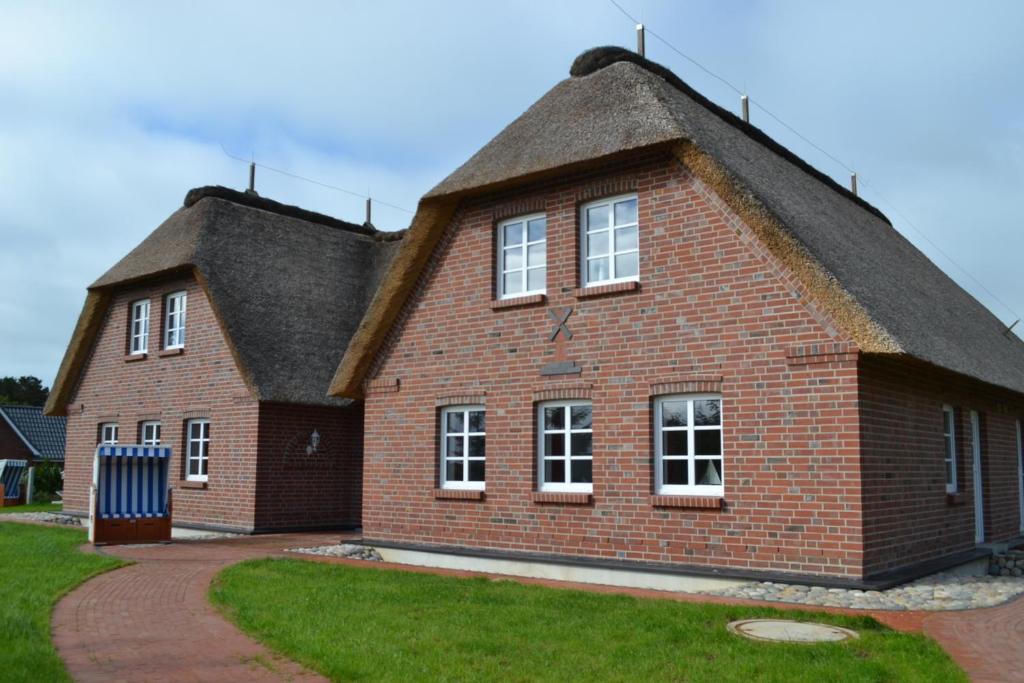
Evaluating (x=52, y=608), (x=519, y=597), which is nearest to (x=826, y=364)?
(x=519, y=597)

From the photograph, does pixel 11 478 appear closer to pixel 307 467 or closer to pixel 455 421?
pixel 307 467

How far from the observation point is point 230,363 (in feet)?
62.9

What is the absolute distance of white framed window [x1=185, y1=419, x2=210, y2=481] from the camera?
19844 mm

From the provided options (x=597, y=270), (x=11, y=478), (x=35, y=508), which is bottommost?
(x=35, y=508)

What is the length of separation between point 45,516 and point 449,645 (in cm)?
1906

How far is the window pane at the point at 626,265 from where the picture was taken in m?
12.6

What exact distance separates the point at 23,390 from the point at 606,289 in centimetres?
7325

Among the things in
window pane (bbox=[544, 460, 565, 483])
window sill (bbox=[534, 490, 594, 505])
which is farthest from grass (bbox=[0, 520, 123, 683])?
window pane (bbox=[544, 460, 565, 483])

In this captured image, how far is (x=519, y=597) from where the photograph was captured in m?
10.2

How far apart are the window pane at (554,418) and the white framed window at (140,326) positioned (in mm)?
12452

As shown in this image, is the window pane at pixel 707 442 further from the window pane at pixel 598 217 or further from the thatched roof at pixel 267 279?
the thatched roof at pixel 267 279

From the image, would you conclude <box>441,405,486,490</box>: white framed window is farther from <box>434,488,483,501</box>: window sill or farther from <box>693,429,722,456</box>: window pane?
<box>693,429,722,456</box>: window pane

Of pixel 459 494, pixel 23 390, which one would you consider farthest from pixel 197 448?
pixel 23 390

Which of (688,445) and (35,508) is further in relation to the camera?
(35,508)
